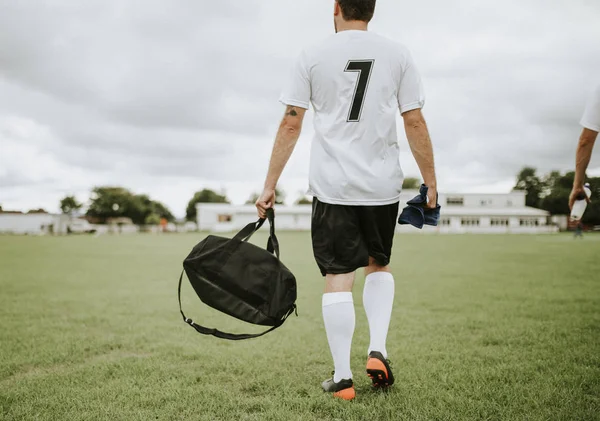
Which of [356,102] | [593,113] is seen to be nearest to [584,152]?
[593,113]

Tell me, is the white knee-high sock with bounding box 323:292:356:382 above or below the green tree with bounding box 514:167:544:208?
below

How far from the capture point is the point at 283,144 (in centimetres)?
281

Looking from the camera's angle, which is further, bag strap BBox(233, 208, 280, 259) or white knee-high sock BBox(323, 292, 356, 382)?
bag strap BBox(233, 208, 280, 259)

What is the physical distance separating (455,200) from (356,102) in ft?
289

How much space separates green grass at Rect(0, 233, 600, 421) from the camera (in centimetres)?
258

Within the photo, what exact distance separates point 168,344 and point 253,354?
0.95m

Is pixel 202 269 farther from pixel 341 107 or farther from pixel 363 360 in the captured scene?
pixel 363 360

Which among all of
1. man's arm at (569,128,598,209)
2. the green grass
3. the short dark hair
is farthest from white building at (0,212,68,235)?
man's arm at (569,128,598,209)

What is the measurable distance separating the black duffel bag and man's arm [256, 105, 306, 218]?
159 mm

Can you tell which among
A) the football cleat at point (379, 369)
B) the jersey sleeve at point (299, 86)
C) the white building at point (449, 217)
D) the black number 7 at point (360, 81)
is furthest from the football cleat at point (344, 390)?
the white building at point (449, 217)

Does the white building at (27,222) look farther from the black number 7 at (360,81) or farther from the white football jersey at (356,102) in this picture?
A: the black number 7 at (360,81)

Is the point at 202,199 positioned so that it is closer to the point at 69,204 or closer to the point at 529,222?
the point at 69,204

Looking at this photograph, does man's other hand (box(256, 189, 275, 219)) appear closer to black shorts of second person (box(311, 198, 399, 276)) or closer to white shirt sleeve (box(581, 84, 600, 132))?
black shorts of second person (box(311, 198, 399, 276))

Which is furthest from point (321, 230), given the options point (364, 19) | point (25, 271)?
point (25, 271)
